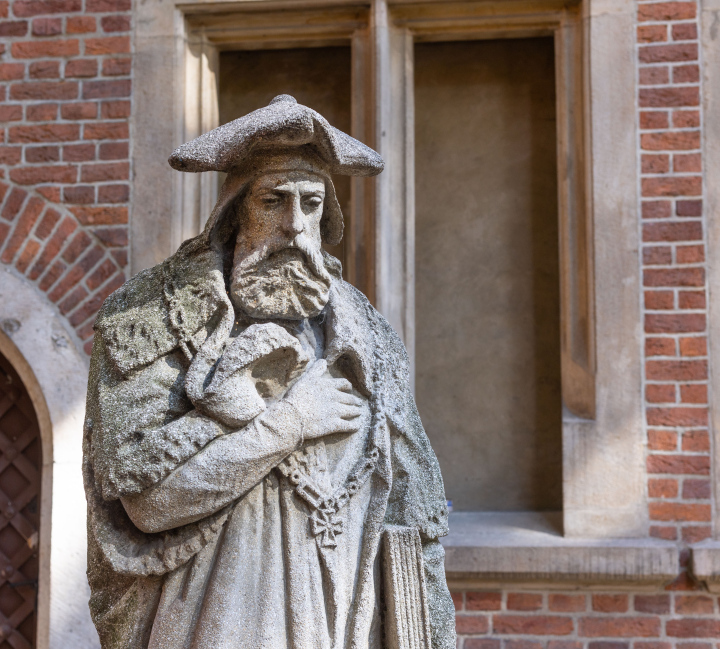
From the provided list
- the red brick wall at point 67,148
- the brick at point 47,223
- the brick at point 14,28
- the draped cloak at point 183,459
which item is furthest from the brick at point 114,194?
the draped cloak at point 183,459

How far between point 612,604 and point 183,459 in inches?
96.2

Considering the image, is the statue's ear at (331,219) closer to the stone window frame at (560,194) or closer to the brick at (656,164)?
the stone window frame at (560,194)

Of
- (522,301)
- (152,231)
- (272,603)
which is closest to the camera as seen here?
(272,603)

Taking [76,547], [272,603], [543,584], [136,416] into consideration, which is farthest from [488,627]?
[136,416]

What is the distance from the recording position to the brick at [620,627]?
3.57 metres

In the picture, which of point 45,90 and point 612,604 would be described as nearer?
point 612,604

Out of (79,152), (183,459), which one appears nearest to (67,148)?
(79,152)

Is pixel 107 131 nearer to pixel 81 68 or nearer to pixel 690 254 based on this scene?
pixel 81 68

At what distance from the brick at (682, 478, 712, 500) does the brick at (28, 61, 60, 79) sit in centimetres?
322

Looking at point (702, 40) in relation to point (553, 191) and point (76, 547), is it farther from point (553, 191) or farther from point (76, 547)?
point (76, 547)

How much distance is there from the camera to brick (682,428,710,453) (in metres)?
3.59

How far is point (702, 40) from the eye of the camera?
3.73 m

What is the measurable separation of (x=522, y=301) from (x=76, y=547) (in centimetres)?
225

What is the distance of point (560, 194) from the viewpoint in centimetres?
385
